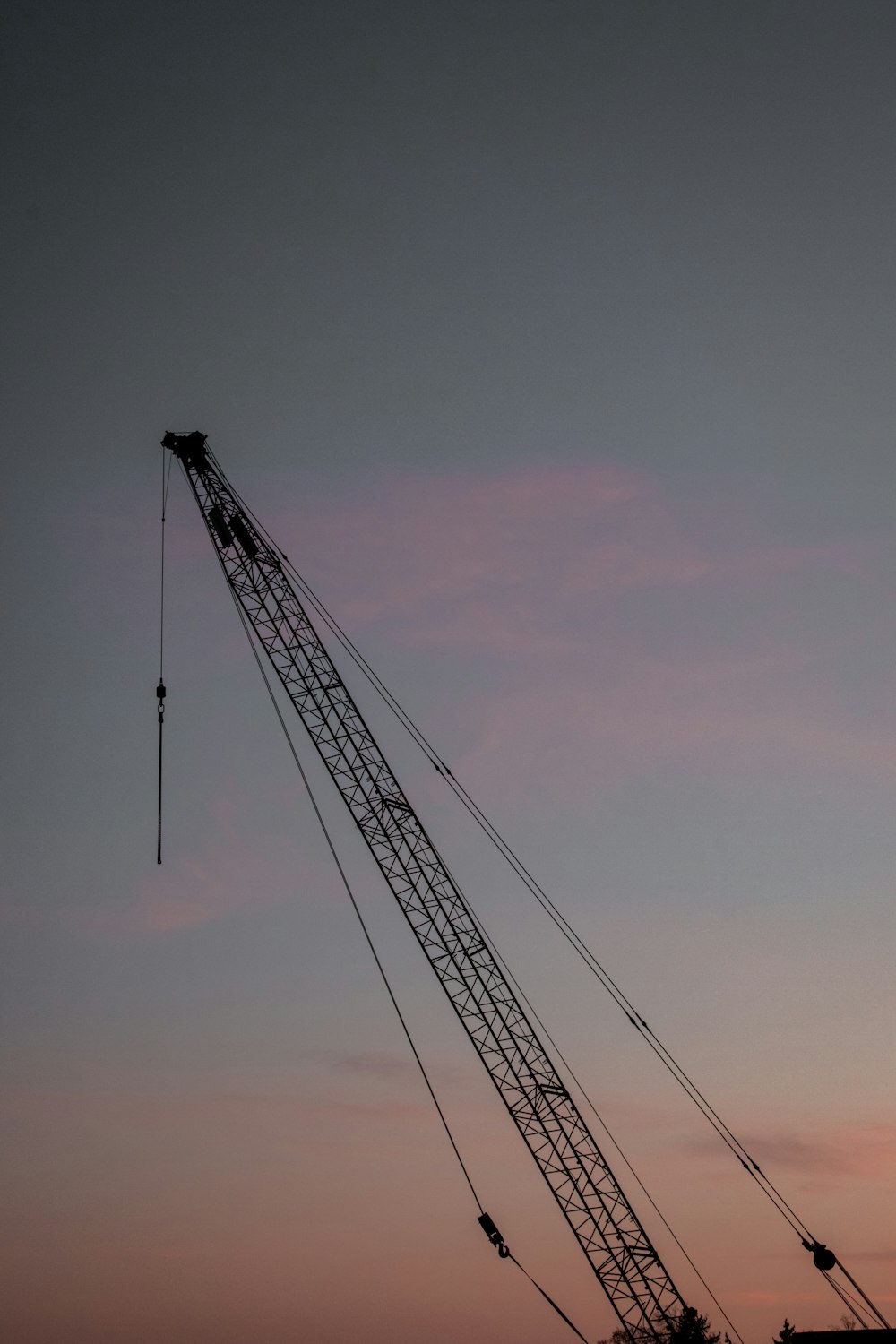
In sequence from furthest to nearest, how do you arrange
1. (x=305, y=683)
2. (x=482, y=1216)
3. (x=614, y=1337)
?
(x=614, y=1337) → (x=305, y=683) → (x=482, y=1216)

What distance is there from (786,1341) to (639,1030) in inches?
1158

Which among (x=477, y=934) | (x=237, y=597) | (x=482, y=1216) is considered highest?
(x=237, y=597)

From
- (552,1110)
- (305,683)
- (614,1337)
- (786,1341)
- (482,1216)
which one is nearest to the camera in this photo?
(482,1216)

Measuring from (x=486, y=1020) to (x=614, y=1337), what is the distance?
219 ft

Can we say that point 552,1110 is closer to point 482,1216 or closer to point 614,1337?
point 482,1216

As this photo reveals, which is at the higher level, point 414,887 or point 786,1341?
point 414,887

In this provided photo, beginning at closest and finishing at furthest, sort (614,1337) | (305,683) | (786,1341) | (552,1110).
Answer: (552,1110)
(305,683)
(786,1341)
(614,1337)

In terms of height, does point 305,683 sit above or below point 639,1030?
above

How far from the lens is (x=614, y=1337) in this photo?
359 ft

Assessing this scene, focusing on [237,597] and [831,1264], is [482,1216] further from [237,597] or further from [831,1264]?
[237,597]

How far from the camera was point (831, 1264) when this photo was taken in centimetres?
5784

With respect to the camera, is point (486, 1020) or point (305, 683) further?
point (305, 683)

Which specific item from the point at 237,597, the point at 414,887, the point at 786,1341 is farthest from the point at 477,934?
the point at 786,1341

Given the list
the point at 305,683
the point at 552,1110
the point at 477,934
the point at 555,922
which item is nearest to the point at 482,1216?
the point at 552,1110
